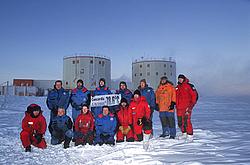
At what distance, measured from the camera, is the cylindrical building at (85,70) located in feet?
101

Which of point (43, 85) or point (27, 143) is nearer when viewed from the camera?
point (27, 143)

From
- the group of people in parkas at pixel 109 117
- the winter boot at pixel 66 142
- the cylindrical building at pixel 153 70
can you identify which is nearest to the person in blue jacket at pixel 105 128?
the group of people in parkas at pixel 109 117

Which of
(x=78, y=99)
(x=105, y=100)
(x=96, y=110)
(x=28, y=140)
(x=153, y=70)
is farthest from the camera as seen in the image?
(x=153, y=70)

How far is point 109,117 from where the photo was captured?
5328mm

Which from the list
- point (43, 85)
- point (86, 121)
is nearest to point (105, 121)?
point (86, 121)

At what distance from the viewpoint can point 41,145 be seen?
4969 mm

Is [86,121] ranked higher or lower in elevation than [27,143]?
higher

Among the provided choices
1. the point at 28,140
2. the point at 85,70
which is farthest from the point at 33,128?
the point at 85,70

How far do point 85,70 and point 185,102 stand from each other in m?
26.5

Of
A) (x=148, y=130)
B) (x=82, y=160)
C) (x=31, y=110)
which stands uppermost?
(x=31, y=110)

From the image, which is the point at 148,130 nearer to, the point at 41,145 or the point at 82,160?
the point at 82,160

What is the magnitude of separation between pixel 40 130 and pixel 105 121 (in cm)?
136

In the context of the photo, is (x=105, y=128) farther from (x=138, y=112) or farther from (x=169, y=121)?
(x=169, y=121)

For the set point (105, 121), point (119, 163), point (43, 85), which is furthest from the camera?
point (43, 85)
